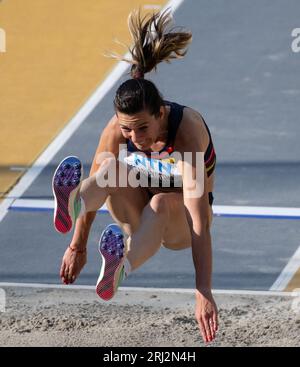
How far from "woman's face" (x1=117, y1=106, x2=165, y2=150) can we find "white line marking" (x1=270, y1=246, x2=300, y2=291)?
2.52 m

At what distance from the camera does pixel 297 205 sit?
9188 mm

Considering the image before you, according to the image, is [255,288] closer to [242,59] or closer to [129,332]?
[129,332]

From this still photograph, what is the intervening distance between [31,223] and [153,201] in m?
2.95

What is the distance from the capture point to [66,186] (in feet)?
20.5

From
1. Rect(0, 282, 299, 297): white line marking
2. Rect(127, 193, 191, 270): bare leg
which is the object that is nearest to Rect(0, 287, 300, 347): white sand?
Rect(0, 282, 299, 297): white line marking

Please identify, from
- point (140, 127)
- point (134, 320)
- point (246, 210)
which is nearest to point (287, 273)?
point (246, 210)

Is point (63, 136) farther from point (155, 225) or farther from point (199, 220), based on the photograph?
point (199, 220)

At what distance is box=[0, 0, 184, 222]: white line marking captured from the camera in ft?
31.6

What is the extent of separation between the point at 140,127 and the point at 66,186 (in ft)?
1.93

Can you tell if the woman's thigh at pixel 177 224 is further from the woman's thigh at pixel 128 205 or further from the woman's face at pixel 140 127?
the woman's face at pixel 140 127

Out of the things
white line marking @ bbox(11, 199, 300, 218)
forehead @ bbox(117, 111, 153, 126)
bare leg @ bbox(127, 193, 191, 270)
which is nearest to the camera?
forehead @ bbox(117, 111, 153, 126)

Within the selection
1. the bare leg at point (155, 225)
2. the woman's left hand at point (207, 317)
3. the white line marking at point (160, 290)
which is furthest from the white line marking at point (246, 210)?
the woman's left hand at point (207, 317)

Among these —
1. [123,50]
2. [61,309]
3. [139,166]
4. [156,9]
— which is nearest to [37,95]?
[123,50]

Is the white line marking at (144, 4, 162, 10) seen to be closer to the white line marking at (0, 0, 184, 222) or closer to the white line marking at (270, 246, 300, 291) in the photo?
the white line marking at (0, 0, 184, 222)
